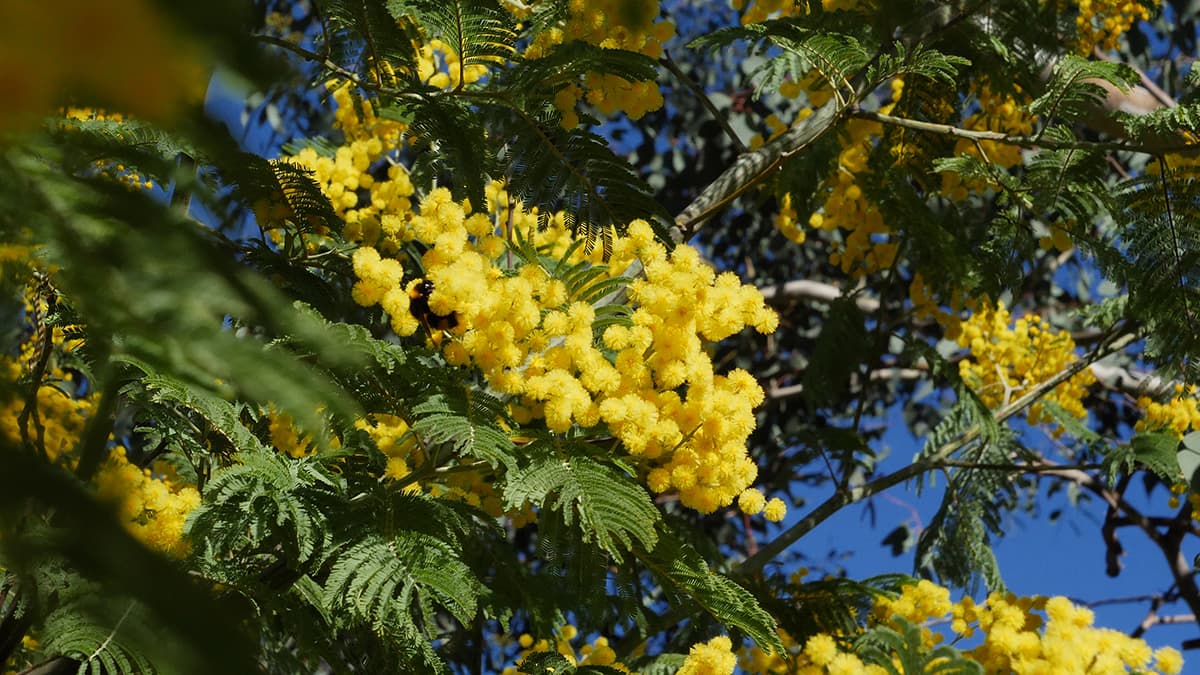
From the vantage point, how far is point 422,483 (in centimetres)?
186

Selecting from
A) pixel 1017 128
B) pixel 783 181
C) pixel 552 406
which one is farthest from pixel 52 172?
pixel 1017 128

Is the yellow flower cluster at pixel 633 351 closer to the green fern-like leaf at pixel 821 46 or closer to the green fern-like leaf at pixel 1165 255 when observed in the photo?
the green fern-like leaf at pixel 821 46

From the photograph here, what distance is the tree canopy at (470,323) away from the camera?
0.35 metres

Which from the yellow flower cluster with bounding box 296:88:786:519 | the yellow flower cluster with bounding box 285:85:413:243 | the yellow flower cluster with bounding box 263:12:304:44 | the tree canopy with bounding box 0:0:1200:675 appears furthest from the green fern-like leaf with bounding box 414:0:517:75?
the yellow flower cluster with bounding box 263:12:304:44

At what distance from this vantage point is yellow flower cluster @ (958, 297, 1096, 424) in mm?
3652

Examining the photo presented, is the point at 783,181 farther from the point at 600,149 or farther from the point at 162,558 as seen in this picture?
the point at 162,558

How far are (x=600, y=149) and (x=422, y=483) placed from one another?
60 cm

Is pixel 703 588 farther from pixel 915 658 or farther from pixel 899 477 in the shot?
pixel 899 477

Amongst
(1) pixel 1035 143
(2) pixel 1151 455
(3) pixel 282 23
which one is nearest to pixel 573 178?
(1) pixel 1035 143

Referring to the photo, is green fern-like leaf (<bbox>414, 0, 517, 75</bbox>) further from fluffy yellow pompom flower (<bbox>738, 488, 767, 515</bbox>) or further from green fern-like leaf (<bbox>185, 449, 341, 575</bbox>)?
fluffy yellow pompom flower (<bbox>738, 488, 767, 515</bbox>)

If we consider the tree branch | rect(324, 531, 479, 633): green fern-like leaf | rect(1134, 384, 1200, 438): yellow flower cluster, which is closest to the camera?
rect(324, 531, 479, 633): green fern-like leaf

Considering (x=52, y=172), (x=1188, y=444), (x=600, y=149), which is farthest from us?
(x=1188, y=444)

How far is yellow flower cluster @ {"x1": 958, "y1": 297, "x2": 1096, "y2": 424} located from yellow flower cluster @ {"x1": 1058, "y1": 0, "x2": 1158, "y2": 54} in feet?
2.72

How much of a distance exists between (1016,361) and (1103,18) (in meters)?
1.06
